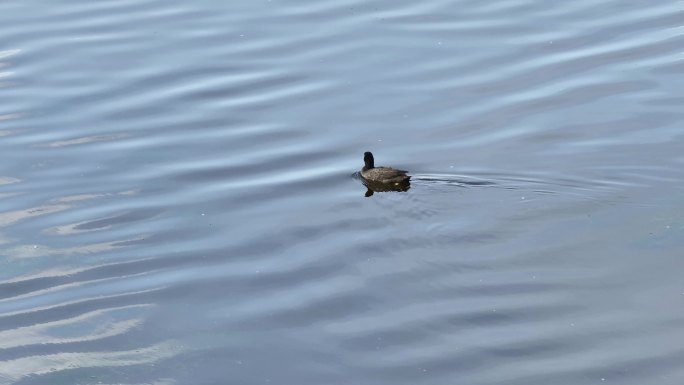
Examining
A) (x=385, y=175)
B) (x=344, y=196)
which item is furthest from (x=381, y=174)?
(x=344, y=196)

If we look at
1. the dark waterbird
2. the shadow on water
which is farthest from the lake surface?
the dark waterbird

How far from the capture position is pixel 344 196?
56.1 feet

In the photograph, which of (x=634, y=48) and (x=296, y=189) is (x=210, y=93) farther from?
(x=634, y=48)

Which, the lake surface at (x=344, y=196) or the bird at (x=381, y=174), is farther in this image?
the bird at (x=381, y=174)

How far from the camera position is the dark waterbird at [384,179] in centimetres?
1648

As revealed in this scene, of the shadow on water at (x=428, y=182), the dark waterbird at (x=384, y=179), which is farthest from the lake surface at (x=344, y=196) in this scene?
the dark waterbird at (x=384, y=179)

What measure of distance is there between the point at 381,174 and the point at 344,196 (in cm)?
Result: 78

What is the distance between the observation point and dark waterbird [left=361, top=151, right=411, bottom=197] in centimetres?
1648

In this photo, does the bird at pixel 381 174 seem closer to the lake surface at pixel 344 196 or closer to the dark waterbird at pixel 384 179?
the dark waterbird at pixel 384 179

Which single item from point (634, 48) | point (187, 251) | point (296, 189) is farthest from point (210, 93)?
point (634, 48)

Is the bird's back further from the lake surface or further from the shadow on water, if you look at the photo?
the lake surface

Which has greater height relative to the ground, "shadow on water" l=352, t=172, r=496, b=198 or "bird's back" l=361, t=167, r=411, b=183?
"bird's back" l=361, t=167, r=411, b=183

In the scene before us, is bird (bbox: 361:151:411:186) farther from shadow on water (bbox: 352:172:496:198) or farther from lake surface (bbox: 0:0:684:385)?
lake surface (bbox: 0:0:684:385)

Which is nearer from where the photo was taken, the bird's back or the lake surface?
the lake surface
